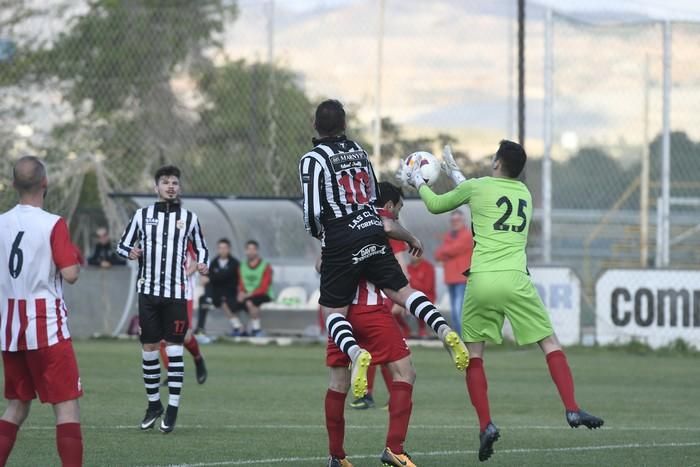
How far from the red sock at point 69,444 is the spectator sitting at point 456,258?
14799 mm

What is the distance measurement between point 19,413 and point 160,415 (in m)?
3.54

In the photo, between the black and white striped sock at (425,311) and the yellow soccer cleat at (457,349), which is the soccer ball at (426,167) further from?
the yellow soccer cleat at (457,349)

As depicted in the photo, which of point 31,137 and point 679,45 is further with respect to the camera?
point 31,137


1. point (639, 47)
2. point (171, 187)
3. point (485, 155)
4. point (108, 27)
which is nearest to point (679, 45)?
point (639, 47)

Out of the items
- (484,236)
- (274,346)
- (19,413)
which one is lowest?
(274,346)

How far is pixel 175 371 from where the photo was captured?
11.2 metres

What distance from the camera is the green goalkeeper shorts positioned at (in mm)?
9062

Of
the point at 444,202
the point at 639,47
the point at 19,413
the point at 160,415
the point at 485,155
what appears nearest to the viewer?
the point at 19,413

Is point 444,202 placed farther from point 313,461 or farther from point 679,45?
point 679,45

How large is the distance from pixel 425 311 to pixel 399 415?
68cm

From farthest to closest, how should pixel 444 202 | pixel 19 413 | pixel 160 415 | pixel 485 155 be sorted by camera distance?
pixel 485 155
pixel 160 415
pixel 444 202
pixel 19 413

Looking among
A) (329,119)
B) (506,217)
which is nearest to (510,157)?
(506,217)

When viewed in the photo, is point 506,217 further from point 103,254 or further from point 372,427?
point 103,254

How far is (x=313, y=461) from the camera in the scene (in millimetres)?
8852
